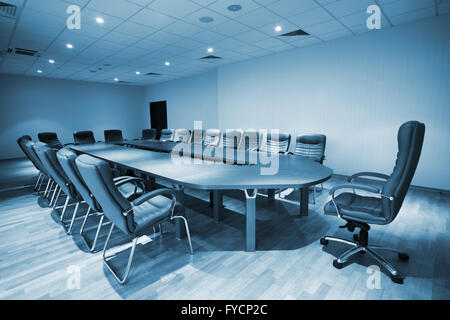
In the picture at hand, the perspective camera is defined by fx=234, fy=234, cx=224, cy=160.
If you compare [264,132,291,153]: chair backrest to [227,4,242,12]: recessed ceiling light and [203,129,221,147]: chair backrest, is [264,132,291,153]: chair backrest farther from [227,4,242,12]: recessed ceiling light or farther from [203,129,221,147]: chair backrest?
[227,4,242,12]: recessed ceiling light

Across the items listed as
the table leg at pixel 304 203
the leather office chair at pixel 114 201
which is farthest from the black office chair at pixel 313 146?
the leather office chair at pixel 114 201

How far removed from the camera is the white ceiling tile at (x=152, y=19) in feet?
12.4

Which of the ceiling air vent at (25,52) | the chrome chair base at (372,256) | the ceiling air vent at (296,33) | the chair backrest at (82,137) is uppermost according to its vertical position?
the ceiling air vent at (296,33)

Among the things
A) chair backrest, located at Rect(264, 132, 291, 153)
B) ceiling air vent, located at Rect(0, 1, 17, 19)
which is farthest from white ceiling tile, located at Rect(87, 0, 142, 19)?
chair backrest, located at Rect(264, 132, 291, 153)

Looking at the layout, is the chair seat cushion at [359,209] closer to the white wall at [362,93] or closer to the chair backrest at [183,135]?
the white wall at [362,93]

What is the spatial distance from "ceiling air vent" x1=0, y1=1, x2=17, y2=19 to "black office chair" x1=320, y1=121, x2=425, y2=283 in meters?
5.09

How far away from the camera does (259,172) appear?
7.96ft

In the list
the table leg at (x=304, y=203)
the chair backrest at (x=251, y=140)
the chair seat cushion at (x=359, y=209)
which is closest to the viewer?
the chair seat cushion at (x=359, y=209)

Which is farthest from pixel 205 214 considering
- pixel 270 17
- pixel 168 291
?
pixel 270 17

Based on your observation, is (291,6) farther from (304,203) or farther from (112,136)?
(112,136)

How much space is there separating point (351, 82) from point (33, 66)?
9169 millimetres

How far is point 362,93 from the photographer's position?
4.93m

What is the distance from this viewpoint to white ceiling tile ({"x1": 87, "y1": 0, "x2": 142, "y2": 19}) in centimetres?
341
